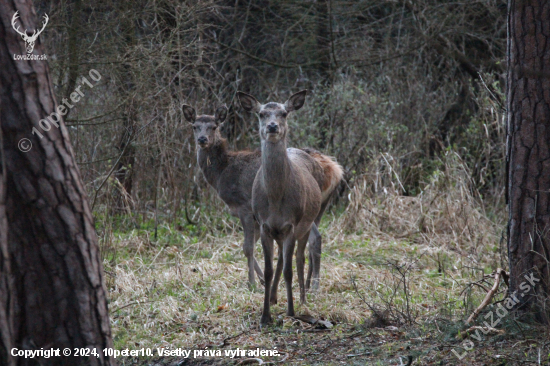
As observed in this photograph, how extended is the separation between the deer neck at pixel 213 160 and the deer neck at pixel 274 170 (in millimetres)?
2856

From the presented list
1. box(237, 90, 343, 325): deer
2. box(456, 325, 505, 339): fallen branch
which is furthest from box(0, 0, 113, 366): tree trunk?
box(237, 90, 343, 325): deer

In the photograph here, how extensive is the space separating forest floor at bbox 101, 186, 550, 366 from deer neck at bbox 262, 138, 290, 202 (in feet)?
4.20

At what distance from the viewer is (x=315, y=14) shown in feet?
47.1

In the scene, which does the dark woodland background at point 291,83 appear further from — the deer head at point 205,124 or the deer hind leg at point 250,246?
the deer hind leg at point 250,246

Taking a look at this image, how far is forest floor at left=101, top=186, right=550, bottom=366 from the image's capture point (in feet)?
17.3

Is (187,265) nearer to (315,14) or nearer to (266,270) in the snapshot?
(266,270)

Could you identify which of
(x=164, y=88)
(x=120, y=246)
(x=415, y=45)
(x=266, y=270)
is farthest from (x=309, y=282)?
(x=415, y=45)

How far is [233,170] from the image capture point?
9.65 meters

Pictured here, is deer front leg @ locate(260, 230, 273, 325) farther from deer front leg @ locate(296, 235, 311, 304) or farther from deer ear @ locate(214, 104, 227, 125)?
deer ear @ locate(214, 104, 227, 125)

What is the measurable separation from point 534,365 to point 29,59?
372 cm

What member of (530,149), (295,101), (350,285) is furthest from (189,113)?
(530,149)

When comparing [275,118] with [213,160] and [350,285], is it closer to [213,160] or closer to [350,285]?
[350,285]

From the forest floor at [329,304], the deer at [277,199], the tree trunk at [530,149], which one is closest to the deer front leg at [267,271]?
the deer at [277,199]

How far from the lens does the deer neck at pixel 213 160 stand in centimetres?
980
